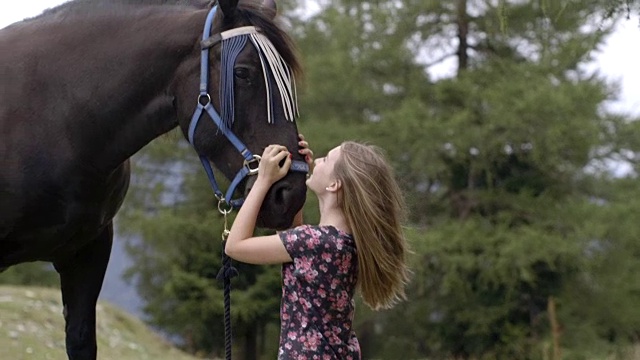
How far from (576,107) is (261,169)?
17.6m

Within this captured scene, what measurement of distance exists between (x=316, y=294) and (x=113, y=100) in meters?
1.14

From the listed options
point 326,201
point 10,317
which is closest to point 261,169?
point 326,201

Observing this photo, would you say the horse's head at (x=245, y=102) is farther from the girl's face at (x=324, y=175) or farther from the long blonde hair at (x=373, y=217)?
the long blonde hair at (x=373, y=217)

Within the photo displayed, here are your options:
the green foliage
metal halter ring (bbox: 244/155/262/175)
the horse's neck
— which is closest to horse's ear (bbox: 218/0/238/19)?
the horse's neck

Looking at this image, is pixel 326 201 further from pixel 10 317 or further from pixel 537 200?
pixel 537 200

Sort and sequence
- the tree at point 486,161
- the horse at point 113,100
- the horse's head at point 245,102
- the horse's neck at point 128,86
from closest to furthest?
the horse's head at point 245,102
the horse at point 113,100
the horse's neck at point 128,86
the tree at point 486,161

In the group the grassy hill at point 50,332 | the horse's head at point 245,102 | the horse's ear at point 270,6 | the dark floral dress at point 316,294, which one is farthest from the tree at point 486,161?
the dark floral dress at point 316,294

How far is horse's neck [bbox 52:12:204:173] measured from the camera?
313cm

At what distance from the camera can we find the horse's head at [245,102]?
278 cm

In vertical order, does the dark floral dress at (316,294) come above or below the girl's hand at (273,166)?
below

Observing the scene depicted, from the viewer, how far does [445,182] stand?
21.1 meters

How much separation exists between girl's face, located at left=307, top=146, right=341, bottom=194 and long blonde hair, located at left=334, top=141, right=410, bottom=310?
2 cm

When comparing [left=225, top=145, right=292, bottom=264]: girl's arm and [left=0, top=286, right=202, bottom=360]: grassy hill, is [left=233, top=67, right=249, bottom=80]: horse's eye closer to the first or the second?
[left=225, top=145, right=292, bottom=264]: girl's arm

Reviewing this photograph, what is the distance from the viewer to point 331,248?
267cm
